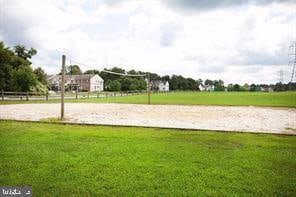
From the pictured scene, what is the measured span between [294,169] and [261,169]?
2.29ft

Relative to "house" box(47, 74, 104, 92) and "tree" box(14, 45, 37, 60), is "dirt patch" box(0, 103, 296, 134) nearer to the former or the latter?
"tree" box(14, 45, 37, 60)

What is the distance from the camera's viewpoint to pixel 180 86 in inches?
6186

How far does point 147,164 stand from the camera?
6.96 m

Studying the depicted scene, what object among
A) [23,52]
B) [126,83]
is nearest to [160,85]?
[126,83]

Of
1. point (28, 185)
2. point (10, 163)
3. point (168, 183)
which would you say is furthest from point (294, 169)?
point (10, 163)

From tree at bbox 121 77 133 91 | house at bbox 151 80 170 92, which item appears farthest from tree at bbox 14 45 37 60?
house at bbox 151 80 170 92

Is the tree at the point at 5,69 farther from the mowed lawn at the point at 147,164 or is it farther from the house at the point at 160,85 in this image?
the house at the point at 160,85

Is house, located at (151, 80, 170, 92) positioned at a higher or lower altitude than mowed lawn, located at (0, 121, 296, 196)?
higher

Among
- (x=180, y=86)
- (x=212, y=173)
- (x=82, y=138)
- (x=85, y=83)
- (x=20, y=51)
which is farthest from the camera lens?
(x=180, y=86)

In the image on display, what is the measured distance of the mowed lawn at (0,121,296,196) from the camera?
551cm

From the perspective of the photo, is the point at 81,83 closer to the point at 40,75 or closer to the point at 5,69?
the point at 40,75

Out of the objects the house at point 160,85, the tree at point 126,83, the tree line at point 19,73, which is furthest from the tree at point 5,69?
the house at point 160,85

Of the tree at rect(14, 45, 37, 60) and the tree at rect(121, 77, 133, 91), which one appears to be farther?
the tree at rect(121, 77, 133, 91)

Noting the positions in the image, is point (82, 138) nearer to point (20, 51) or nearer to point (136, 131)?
point (136, 131)
